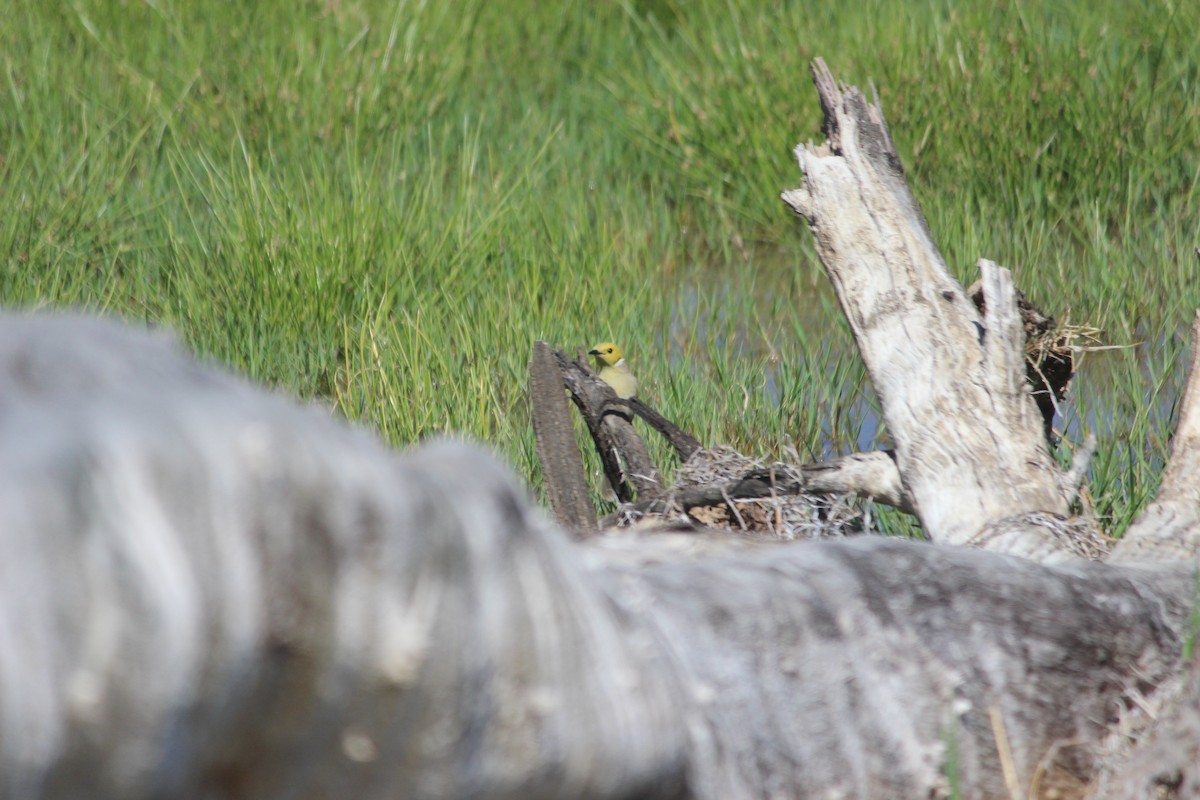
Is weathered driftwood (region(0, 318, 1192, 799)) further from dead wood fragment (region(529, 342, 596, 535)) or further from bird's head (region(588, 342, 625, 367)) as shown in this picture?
bird's head (region(588, 342, 625, 367))

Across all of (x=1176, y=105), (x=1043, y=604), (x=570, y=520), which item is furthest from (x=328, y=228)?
(x=1176, y=105)

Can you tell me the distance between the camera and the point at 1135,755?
59.6 inches

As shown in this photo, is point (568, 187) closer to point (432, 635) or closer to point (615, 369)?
point (615, 369)

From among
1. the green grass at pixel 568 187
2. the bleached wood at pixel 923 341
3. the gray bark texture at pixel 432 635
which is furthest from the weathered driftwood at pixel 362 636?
the green grass at pixel 568 187

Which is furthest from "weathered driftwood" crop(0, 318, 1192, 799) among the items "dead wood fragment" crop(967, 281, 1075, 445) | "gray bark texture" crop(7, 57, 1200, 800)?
"dead wood fragment" crop(967, 281, 1075, 445)

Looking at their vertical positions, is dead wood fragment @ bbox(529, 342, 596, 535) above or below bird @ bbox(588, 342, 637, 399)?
above

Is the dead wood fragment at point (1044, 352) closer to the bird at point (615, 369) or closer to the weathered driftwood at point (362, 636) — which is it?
the bird at point (615, 369)

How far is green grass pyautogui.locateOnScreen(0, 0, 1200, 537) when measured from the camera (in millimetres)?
3654

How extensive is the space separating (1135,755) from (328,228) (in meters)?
2.95

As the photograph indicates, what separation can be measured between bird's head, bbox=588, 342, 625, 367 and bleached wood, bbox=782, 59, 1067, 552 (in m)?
1.03

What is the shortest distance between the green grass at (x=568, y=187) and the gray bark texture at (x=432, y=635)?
1496mm

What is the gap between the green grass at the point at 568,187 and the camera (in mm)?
3654

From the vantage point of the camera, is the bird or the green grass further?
the green grass

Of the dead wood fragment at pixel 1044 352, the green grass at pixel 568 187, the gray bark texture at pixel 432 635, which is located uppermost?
the gray bark texture at pixel 432 635
